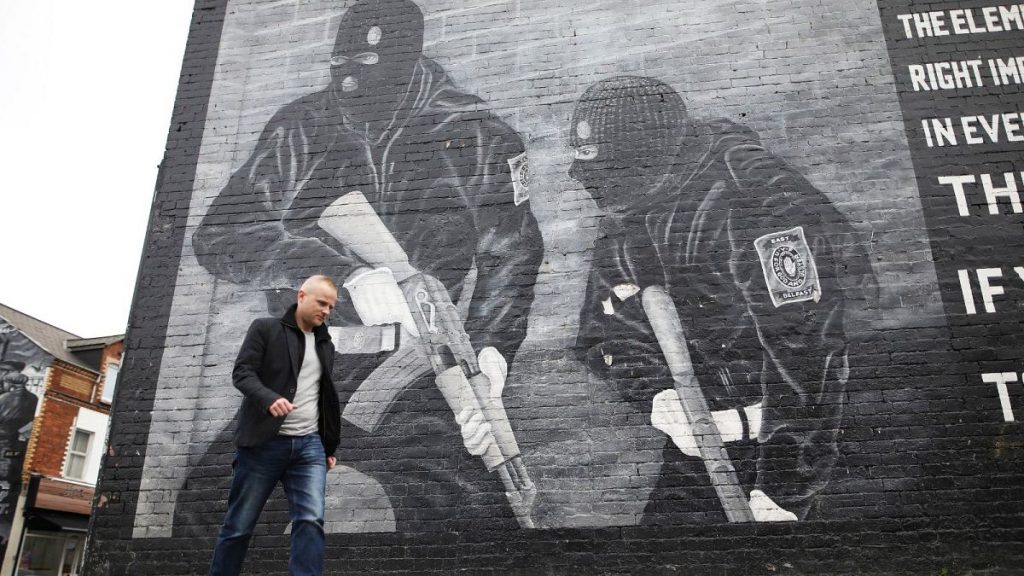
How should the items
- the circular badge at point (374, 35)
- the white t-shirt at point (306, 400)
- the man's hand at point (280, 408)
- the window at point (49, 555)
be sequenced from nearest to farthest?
the man's hand at point (280, 408), the white t-shirt at point (306, 400), the circular badge at point (374, 35), the window at point (49, 555)

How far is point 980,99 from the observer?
6355 mm

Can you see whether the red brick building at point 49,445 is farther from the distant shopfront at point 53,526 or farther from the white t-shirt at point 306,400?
the white t-shirt at point 306,400

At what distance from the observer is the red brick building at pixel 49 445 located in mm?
18453

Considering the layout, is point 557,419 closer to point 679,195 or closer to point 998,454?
point 679,195

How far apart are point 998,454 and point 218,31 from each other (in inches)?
310

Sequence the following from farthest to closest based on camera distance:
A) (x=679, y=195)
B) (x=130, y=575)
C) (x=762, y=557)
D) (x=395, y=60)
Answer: (x=395, y=60) < (x=679, y=195) < (x=130, y=575) < (x=762, y=557)

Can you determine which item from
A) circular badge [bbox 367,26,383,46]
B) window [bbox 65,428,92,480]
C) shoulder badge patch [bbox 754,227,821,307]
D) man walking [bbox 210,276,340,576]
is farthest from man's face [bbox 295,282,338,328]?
window [bbox 65,428,92,480]

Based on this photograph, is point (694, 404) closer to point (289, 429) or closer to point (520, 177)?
point (520, 177)

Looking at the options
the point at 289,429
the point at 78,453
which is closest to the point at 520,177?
the point at 289,429

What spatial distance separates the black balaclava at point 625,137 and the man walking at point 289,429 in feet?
11.0

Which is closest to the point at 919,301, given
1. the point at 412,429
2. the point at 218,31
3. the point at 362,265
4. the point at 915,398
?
the point at 915,398

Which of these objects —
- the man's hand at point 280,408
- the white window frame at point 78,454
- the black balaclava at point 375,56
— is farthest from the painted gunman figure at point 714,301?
the white window frame at point 78,454

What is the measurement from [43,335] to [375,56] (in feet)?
61.7

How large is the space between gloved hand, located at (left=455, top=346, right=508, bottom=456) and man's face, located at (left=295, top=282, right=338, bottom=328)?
7.78ft
